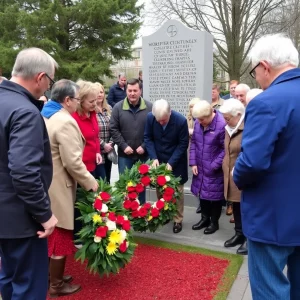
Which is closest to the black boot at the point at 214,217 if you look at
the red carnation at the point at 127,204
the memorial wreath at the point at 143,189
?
the memorial wreath at the point at 143,189

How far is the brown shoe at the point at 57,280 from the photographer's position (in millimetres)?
2961

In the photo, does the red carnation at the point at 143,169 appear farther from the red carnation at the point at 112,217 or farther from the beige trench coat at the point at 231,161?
the red carnation at the point at 112,217

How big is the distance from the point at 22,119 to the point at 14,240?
76 cm

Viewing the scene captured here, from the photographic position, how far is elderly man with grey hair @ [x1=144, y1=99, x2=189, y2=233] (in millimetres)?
4254

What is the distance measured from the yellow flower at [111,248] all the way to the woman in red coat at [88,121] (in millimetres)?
729

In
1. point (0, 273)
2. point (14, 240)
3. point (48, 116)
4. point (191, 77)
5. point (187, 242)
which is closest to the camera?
point (14, 240)

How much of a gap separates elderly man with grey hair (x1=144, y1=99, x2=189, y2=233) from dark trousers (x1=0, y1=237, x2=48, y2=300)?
2.19 m

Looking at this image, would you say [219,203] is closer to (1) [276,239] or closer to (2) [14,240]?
(1) [276,239]

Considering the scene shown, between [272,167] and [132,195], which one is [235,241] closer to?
[132,195]

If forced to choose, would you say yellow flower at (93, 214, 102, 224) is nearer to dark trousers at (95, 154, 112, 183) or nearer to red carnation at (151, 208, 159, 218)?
Result: red carnation at (151, 208, 159, 218)

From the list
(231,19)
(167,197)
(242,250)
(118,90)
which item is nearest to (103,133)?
(167,197)

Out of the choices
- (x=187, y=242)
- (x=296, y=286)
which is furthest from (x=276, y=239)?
(x=187, y=242)

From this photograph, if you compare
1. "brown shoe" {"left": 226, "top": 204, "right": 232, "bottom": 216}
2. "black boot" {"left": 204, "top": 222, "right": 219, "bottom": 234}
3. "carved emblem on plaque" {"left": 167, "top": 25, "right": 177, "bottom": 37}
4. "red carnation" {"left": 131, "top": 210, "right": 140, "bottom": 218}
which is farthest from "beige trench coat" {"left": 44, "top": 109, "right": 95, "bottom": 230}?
"carved emblem on plaque" {"left": 167, "top": 25, "right": 177, "bottom": 37}

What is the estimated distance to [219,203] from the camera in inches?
170
